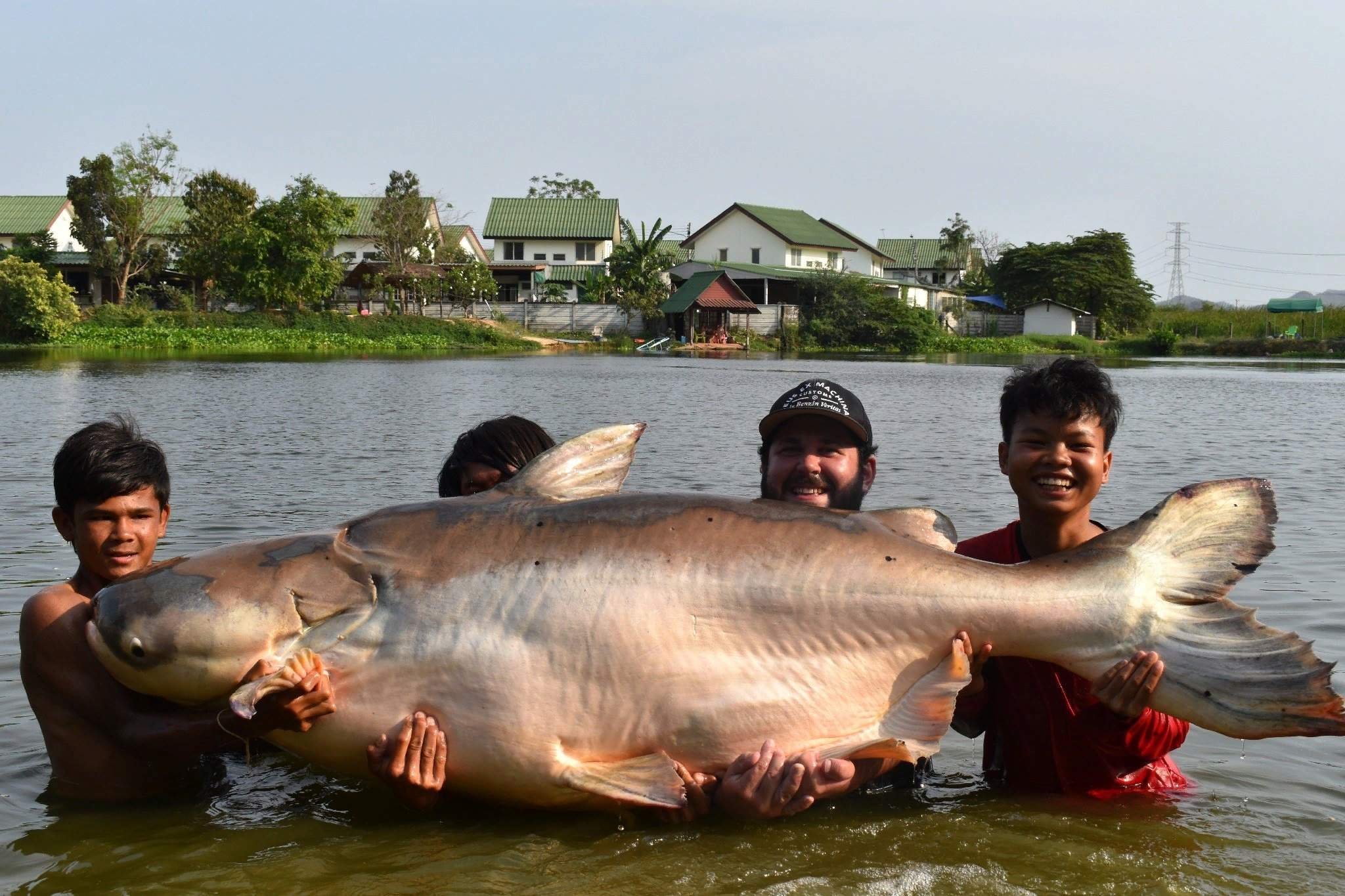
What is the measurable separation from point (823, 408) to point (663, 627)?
51.6 inches

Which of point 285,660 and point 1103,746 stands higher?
point 285,660

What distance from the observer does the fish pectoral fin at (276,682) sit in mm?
3031

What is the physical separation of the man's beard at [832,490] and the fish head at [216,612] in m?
1.55

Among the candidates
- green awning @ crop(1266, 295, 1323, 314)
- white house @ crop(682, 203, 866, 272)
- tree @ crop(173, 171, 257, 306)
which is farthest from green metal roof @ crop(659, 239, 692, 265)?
green awning @ crop(1266, 295, 1323, 314)

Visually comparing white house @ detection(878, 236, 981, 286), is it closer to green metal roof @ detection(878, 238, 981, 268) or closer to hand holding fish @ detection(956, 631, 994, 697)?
green metal roof @ detection(878, 238, 981, 268)

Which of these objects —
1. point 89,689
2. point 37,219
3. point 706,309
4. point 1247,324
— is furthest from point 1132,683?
point 37,219

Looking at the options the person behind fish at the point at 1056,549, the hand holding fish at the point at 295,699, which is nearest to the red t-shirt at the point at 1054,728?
the person behind fish at the point at 1056,549

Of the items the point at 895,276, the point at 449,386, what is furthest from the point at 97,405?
the point at 895,276

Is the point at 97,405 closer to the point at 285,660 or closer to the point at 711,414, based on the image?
the point at 711,414

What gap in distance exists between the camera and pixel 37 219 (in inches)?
2581

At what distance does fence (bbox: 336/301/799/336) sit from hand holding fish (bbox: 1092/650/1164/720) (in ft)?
180

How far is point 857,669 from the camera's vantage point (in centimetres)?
330

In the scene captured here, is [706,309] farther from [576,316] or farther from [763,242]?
[763,242]

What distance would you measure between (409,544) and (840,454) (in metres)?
1.64
